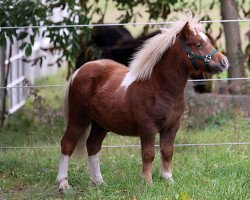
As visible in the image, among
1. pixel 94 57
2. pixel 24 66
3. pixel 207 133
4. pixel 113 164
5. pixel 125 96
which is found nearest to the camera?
pixel 125 96

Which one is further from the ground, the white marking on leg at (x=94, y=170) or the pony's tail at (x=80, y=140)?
the pony's tail at (x=80, y=140)

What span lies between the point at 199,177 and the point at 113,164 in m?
1.19

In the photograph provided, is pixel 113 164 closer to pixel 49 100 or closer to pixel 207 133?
pixel 207 133

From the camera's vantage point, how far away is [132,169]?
22.6 ft

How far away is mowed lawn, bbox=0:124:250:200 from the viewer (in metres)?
5.79

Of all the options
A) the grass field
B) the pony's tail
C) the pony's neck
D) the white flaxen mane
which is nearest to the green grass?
the grass field

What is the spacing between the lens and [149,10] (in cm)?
960

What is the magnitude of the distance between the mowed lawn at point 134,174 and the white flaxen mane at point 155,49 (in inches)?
37.9

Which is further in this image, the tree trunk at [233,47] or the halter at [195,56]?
the tree trunk at [233,47]

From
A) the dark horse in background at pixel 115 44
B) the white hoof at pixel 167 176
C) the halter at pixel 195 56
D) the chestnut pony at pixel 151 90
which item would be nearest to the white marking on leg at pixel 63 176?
the chestnut pony at pixel 151 90

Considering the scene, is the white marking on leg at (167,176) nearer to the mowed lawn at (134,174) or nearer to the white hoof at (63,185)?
the mowed lawn at (134,174)

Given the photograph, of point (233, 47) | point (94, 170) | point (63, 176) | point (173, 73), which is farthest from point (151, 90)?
point (233, 47)

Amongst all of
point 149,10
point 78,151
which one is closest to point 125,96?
point 78,151

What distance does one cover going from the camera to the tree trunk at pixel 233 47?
9898 millimetres
